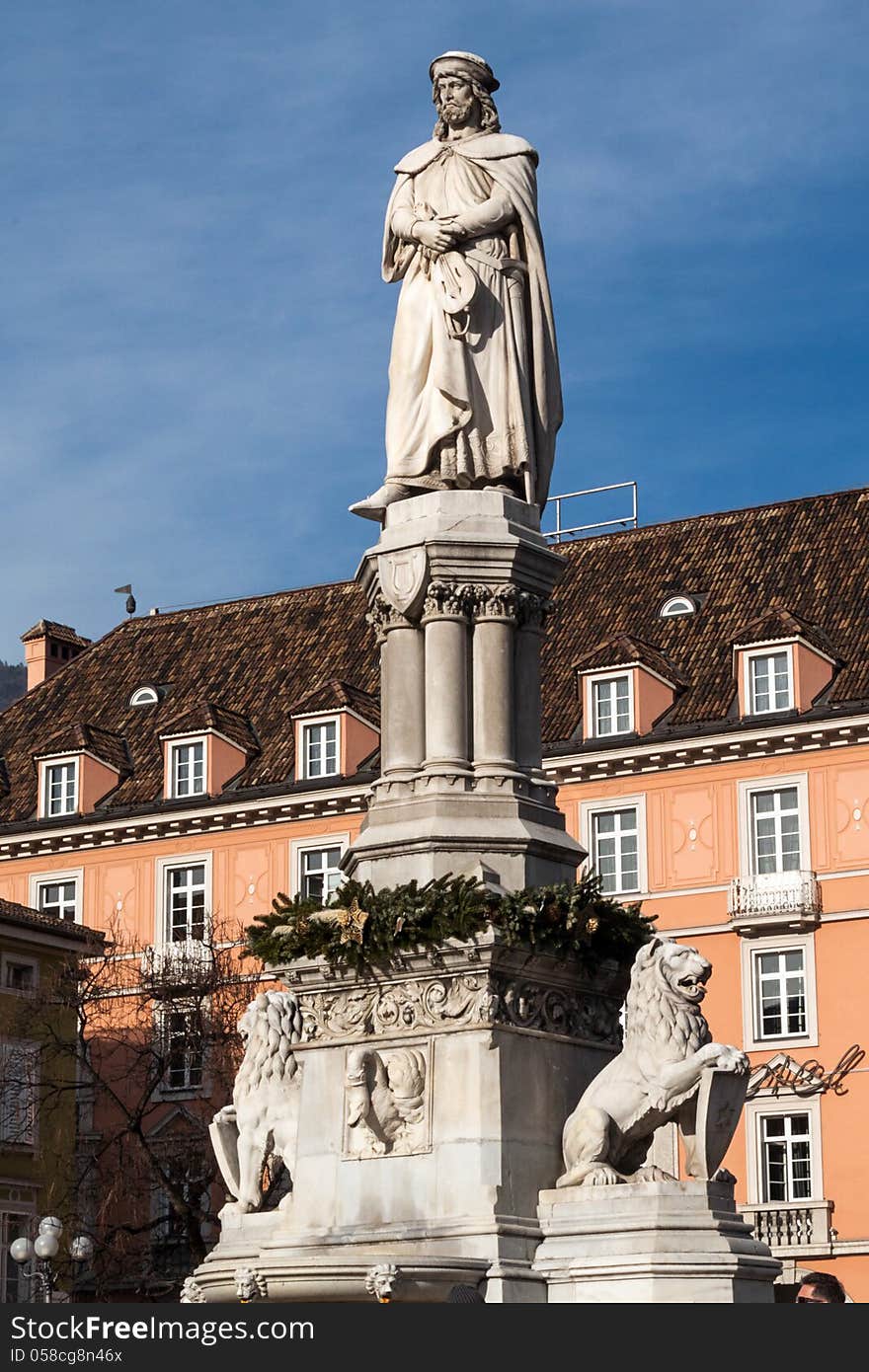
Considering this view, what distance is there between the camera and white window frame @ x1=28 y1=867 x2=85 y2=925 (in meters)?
60.8

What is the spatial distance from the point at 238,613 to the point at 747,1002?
2007cm

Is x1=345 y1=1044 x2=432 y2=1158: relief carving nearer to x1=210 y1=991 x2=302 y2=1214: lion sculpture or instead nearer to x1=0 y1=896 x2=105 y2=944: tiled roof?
x1=210 y1=991 x2=302 y2=1214: lion sculpture

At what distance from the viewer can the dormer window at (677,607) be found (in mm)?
56594

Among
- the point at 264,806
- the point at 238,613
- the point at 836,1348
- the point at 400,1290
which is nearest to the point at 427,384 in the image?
the point at 400,1290

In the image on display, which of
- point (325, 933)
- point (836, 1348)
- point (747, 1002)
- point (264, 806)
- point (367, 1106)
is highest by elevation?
point (264, 806)

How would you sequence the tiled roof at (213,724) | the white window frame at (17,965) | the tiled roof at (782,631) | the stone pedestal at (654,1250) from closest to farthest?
the stone pedestal at (654,1250) < the tiled roof at (782,631) < the white window frame at (17,965) < the tiled roof at (213,724)

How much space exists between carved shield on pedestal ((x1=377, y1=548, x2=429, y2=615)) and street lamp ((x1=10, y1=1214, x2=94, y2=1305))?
19124 mm

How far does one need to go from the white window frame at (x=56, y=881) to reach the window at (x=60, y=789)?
4.42 feet

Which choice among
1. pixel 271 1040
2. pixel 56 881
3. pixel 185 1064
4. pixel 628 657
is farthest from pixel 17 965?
pixel 271 1040

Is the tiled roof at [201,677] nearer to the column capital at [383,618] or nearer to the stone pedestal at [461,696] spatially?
the column capital at [383,618]

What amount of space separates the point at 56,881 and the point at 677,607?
16.0 metres

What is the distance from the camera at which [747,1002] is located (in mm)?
51156

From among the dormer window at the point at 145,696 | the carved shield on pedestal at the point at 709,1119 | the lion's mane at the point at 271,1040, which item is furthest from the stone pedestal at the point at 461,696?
the dormer window at the point at 145,696

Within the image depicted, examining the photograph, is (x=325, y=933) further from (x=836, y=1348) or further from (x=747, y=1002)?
(x=747, y=1002)
